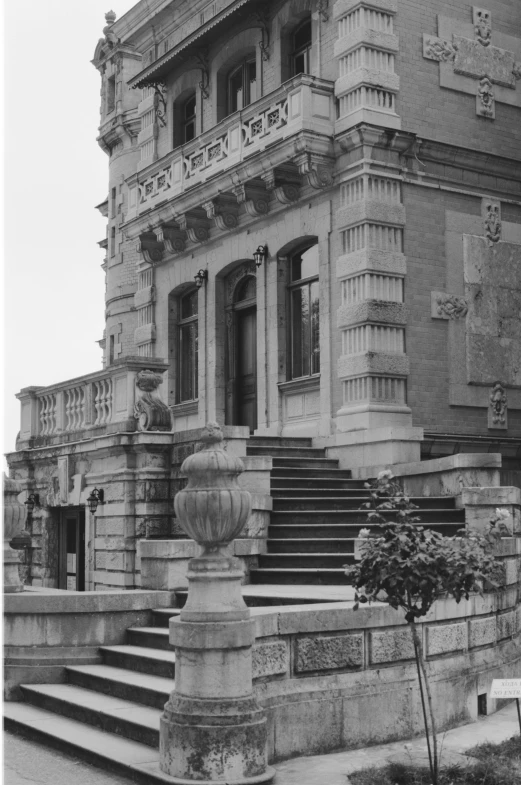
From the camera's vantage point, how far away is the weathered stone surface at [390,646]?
9.88 m

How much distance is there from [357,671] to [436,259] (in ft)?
38.1

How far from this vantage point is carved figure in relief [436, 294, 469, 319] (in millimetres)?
19812

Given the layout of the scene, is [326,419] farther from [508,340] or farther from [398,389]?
[508,340]

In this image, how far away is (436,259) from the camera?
784 inches

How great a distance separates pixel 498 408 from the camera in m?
20.5

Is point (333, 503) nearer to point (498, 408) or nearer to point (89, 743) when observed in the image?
point (498, 408)

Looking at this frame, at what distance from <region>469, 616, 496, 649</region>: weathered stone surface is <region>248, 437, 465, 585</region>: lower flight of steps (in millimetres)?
1970

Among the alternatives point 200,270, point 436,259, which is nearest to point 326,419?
point 436,259

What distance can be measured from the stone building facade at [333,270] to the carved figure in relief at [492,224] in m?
0.03

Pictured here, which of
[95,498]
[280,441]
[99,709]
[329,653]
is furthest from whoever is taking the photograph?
[280,441]

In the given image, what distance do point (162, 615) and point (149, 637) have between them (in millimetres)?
476

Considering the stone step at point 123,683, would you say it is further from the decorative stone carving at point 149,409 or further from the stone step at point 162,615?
the decorative stone carving at point 149,409

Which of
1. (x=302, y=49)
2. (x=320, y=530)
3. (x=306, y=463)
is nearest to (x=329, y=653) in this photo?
(x=320, y=530)

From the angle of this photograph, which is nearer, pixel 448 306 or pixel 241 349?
pixel 448 306
